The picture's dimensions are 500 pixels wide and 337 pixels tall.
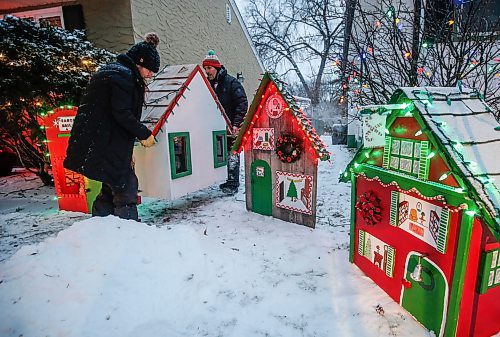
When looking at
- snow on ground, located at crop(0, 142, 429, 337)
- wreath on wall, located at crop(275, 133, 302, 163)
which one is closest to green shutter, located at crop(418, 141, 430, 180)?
snow on ground, located at crop(0, 142, 429, 337)

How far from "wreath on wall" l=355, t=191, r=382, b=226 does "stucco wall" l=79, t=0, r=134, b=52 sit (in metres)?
7.41

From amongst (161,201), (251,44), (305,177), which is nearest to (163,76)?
(161,201)

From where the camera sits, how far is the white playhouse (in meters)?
3.94

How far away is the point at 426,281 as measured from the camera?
2.03m

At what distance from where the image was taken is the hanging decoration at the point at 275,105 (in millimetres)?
3812

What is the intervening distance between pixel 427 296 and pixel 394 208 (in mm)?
632

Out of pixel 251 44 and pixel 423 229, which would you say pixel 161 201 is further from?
pixel 251 44

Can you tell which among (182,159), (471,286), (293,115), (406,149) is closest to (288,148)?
(293,115)

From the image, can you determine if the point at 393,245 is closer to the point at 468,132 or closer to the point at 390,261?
the point at 390,261

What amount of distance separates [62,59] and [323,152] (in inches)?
188

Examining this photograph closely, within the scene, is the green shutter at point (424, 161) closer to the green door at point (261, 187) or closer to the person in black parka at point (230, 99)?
the green door at point (261, 187)

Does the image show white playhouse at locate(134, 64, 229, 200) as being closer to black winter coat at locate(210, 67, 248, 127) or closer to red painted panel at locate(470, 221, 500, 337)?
black winter coat at locate(210, 67, 248, 127)

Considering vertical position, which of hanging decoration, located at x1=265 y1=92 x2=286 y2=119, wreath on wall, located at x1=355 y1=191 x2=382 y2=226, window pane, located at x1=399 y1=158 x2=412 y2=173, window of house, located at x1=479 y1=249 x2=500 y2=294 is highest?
hanging decoration, located at x1=265 y1=92 x2=286 y2=119

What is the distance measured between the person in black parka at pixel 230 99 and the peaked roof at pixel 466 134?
11.4ft
